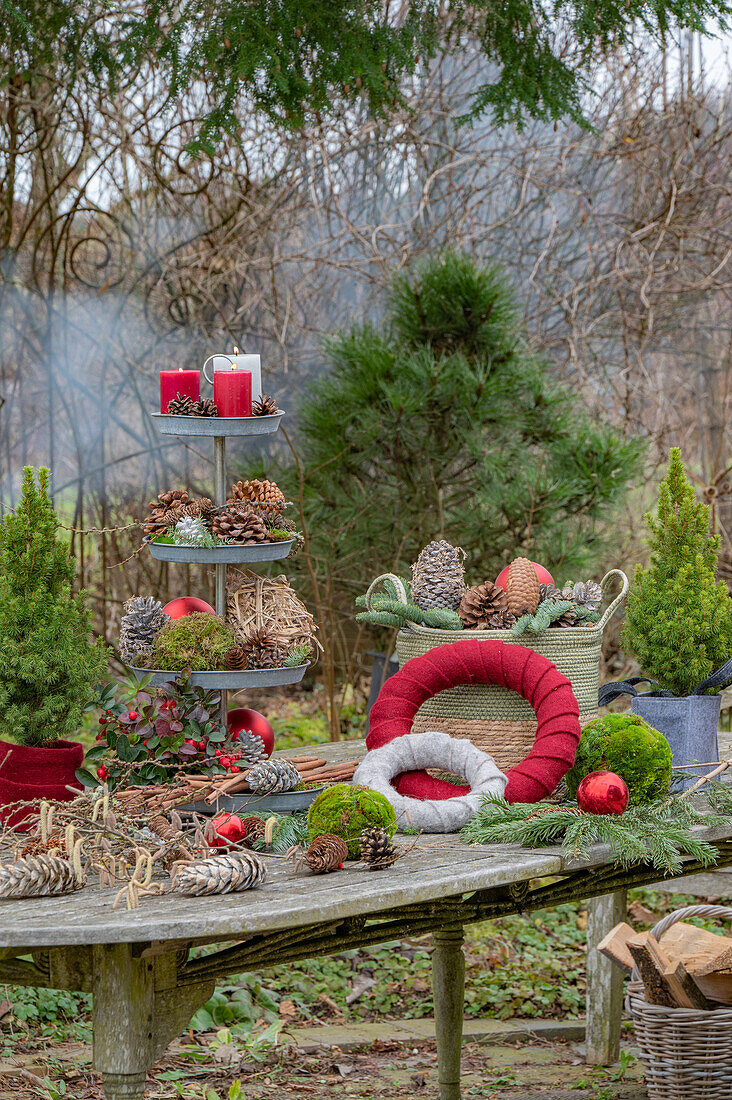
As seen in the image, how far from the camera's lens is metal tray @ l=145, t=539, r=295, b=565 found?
99.0 inches

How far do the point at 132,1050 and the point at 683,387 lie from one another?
5.65 meters

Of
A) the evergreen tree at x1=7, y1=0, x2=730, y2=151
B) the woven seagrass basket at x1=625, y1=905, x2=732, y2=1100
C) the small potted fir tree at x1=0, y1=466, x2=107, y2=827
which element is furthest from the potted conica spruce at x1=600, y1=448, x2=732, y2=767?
the evergreen tree at x1=7, y1=0, x2=730, y2=151

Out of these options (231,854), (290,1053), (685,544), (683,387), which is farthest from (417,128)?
(231,854)

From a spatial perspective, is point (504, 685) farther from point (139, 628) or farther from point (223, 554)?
point (139, 628)

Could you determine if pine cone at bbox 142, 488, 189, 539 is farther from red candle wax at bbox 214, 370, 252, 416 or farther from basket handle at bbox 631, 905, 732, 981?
basket handle at bbox 631, 905, 732, 981

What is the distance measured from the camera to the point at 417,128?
19.7 feet

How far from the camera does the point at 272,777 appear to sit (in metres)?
2.39

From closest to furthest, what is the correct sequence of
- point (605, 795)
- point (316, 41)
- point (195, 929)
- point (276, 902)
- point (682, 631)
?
point (195, 929) < point (276, 902) < point (605, 795) < point (682, 631) < point (316, 41)

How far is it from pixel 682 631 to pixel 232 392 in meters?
1.14

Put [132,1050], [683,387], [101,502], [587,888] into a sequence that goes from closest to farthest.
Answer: [132,1050], [587,888], [101,502], [683,387]

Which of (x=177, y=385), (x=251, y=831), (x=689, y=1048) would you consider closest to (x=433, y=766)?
(x=251, y=831)

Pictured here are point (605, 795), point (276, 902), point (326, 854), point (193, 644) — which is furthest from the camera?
point (193, 644)

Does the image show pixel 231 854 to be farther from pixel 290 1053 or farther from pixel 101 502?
pixel 101 502

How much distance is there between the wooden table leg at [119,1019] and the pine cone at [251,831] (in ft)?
1.17
